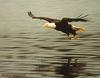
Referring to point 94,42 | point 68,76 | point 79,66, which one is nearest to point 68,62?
point 79,66

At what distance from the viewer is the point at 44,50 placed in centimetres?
1820

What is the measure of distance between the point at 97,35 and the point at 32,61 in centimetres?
476

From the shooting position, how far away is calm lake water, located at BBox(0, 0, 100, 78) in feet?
49.9

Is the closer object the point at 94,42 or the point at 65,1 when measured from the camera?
the point at 94,42

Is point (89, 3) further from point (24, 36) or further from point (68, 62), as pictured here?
point (68, 62)

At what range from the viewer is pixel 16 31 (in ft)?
74.9

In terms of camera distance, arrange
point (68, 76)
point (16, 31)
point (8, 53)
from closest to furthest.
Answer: point (68, 76) → point (8, 53) → point (16, 31)

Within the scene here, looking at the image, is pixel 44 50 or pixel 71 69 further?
pixel 44 50

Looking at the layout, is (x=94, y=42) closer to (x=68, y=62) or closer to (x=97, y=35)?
(x=97, y=35)

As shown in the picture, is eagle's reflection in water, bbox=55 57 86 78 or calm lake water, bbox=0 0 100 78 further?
calm lake water, bbox=0 0 100 78

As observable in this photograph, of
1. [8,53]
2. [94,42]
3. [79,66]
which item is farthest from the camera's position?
[94,42]

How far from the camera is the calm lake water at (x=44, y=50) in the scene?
1520 cm

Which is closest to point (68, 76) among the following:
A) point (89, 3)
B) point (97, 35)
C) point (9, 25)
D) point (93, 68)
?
point (93, 68)

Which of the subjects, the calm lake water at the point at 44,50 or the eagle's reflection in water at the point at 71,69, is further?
the calm lake water at the point at 44,50
